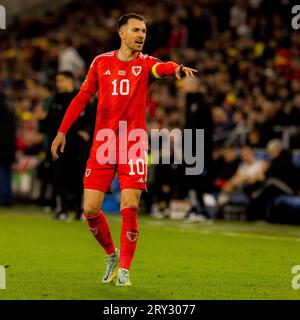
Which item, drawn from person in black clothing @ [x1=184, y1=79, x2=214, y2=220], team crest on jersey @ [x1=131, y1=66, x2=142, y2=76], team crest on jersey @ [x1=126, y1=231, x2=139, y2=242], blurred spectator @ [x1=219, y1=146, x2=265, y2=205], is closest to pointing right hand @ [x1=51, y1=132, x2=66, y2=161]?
team crest on jersey @ [x1=131, y1=66, x2=142, y2=76]

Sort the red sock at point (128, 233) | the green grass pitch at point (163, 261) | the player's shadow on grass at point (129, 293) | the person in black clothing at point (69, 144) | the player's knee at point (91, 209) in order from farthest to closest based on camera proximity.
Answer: the person in black clothing at point (69, 144) → the player's knee at point (91, 209) → the red sock at point (128, 233) → the green grass pitch at point (163, 261) → the player's shadow on grass at point (129, 293)

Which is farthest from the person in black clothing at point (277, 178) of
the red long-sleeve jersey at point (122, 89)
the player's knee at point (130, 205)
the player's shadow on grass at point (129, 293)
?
the player's shadow on grass at point (129, 293)

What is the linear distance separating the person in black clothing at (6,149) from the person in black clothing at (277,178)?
6031 mm

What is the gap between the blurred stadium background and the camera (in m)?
13.5

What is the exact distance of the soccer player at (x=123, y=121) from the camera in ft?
29.3

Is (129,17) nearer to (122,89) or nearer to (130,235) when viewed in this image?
(122,89)

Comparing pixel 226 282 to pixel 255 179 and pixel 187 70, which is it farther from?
pixel 255 179

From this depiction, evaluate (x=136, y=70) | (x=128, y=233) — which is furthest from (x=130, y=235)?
(x=136, y=70)

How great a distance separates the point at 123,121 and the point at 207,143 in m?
8.56

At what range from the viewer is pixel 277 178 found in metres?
17.7

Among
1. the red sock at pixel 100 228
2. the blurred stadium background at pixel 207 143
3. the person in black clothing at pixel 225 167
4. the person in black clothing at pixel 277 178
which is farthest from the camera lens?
the person in black clothing at pixel 225 167

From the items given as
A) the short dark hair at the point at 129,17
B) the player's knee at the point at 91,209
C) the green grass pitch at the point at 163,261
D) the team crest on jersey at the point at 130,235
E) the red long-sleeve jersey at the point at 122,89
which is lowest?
the green grass pitch at the point at 163,261

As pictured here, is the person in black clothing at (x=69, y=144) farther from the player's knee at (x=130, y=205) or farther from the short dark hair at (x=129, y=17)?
the player's knee at (x=130, y=205)
